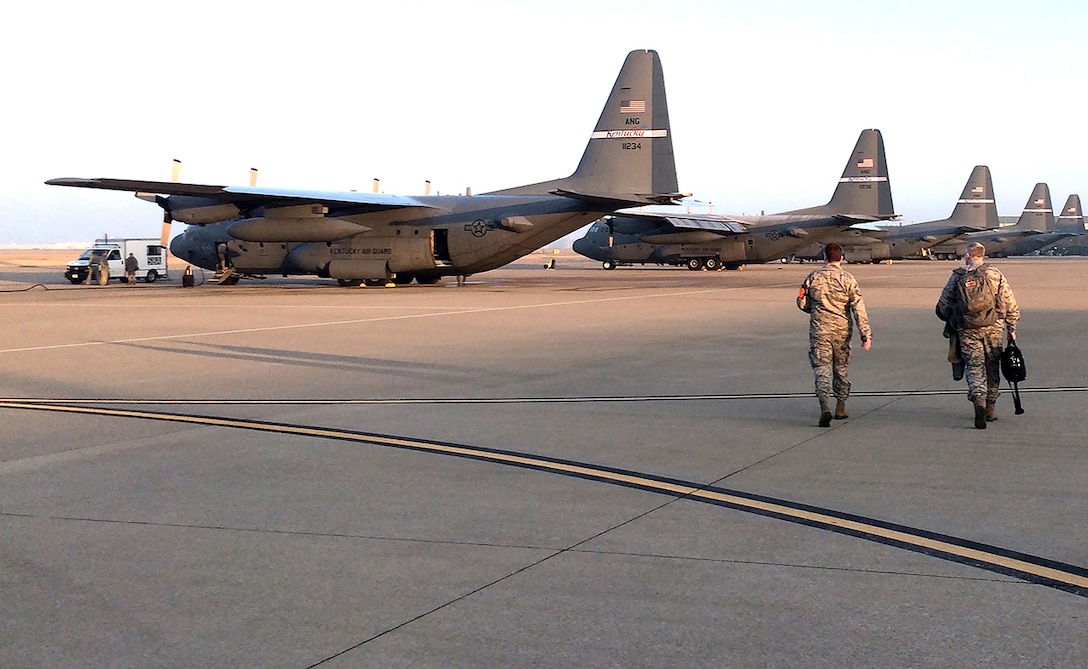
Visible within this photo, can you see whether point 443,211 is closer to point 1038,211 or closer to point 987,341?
point 987,341

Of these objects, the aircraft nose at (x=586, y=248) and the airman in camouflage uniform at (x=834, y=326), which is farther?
the aircraft nose at (x=586, y=248)

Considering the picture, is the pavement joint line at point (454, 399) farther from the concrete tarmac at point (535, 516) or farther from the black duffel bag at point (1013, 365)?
the black duffel bag at point (1013, 365)

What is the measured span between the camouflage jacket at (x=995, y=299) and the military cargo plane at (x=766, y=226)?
44058mm

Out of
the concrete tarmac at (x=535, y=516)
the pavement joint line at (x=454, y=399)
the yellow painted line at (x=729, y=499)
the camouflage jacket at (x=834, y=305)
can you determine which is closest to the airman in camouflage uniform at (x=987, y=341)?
the concrete tarmac at (x=535, y=516)

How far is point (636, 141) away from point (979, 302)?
25.8 metres

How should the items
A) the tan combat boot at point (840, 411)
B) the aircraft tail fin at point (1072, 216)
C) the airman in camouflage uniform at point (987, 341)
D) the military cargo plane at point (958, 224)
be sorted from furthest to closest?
the aircraft tail fin at point (1072, 216) → the military cargo plane at point (958, 224) → the tan combat boot at point (840, 411) → the airman in camouflage uniform at point (987, 341)

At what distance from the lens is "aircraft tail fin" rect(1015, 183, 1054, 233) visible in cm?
8875

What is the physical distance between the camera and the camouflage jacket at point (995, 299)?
34.5ft

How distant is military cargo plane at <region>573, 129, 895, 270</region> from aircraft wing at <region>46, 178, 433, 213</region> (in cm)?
2001

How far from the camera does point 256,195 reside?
34719 mm

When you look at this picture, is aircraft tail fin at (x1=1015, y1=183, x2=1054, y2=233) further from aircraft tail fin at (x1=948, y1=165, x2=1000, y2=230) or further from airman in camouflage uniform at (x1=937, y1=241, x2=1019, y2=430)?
airman in camouflage uniform at (x1=937, y1=241, x2=1019, y2=430)

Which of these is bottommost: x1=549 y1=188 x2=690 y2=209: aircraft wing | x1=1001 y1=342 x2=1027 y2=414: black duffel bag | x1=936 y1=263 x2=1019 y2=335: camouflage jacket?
x1=1001 y1=342 x2=1027 y2=414: black duffel bag

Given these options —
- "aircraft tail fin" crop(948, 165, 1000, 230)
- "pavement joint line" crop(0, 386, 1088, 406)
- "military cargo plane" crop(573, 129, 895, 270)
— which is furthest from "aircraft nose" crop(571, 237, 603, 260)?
"pavement joint line" crop(0, 386, 1088, 406)

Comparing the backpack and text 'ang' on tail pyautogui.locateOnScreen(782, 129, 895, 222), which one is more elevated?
text 'ang' on tail pyautogui.locateOnScreen(782, 129, 895, 222)
